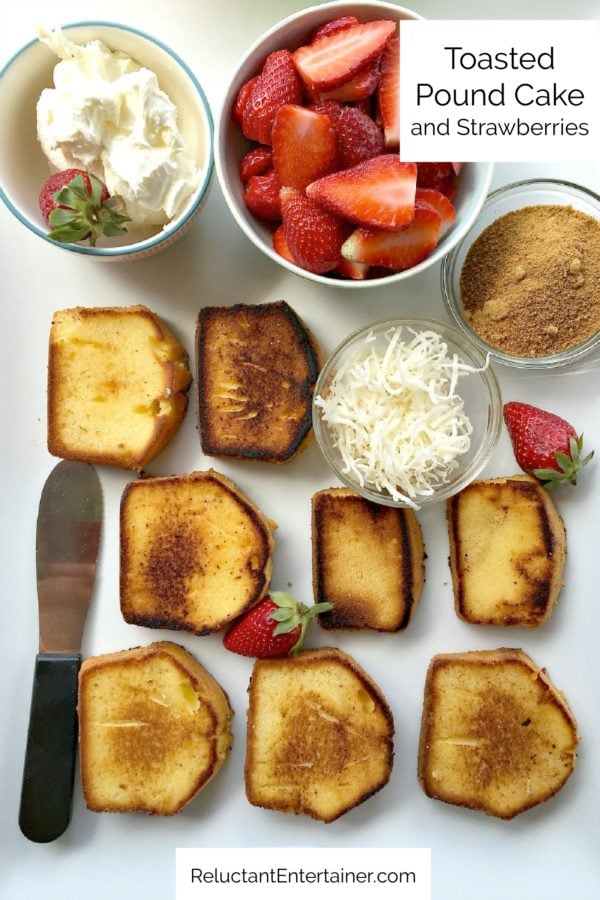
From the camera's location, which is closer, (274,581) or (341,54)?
(341,54)

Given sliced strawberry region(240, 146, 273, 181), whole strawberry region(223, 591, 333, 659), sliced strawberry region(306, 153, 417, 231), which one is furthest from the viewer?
whole strawberry region(223, 591, 333, 659)

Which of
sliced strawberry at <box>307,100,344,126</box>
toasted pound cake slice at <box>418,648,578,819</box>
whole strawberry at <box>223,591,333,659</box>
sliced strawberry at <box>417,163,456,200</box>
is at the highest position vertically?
sliced strawberry at <box>307,100,344,126</box>

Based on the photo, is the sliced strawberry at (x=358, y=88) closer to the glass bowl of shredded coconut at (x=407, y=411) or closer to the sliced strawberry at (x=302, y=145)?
the sliced strawberry at (x=302, y=145)

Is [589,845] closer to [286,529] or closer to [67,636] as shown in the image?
[286,529]

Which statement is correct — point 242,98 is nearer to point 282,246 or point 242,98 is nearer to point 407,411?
point 282,246

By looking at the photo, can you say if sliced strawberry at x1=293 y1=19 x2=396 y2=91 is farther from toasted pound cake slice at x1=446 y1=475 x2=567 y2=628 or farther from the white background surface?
toasted pound cake slice at x1=446 y1=475 x2=567 y2=628

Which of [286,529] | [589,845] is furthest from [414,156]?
[589,845]

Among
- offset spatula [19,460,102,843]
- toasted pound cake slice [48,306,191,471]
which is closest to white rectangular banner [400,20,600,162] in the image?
toasted pound cake slice [48,306,191,471]

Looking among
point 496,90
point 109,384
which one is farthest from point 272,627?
point 496,90
